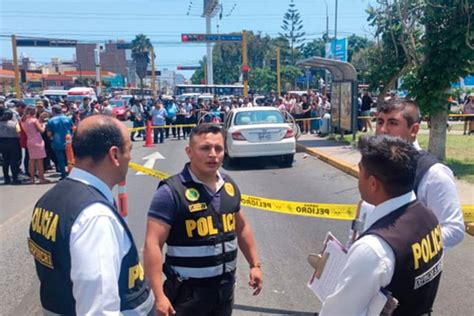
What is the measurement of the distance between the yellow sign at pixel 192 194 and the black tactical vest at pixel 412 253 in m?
1.24

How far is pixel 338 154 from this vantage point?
14.4 meters

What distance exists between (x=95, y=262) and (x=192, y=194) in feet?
3.71

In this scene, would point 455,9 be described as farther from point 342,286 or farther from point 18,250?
point 342,286

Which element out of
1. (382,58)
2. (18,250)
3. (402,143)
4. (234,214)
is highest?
(382,58)

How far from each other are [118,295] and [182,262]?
3.37 feet

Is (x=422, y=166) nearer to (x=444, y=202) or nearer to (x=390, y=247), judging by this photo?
(x=444, y=202)

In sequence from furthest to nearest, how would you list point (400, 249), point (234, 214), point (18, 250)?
point (18, 250), point (234, 214), point (400, 249)

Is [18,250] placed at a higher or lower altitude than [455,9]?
lower

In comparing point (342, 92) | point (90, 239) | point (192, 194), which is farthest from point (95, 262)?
point (342, 92)

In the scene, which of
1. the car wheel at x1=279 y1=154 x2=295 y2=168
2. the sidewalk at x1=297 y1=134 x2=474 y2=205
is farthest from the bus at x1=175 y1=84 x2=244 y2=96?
the car wheel at x1=279 y1=154 x2=295 y2=168

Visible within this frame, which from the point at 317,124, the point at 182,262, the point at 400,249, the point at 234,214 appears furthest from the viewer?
the point at 317,124

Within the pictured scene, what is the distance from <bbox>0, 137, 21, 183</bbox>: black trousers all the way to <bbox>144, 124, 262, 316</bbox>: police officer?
9.64 metres

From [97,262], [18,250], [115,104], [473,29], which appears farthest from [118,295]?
[115,104]

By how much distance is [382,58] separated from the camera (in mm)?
16844
